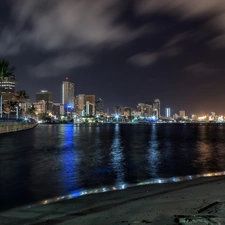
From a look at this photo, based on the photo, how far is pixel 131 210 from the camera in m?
8.38

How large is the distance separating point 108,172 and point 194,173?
548cm

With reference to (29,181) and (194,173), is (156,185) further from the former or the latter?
(29,181)

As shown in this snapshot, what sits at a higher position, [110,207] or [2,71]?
[2,71]

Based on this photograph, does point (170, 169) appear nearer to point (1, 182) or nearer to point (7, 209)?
point (1, 182)

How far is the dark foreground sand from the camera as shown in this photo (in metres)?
7.03

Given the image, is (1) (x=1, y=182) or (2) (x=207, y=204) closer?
(2) (x=207, y=204)

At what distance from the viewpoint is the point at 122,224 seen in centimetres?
696

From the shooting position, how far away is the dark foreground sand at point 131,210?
7.03 m

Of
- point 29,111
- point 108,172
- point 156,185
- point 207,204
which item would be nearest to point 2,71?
point 108,172

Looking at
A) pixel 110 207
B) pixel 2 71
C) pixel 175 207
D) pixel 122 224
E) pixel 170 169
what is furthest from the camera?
pixel 2 71

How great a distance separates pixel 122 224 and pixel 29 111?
19512 cm

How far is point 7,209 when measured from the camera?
962 cm

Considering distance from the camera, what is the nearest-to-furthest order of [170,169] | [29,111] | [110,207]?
[110,207]
[170,169]
[29,111]

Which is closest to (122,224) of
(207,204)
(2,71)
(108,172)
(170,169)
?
(207,204)
